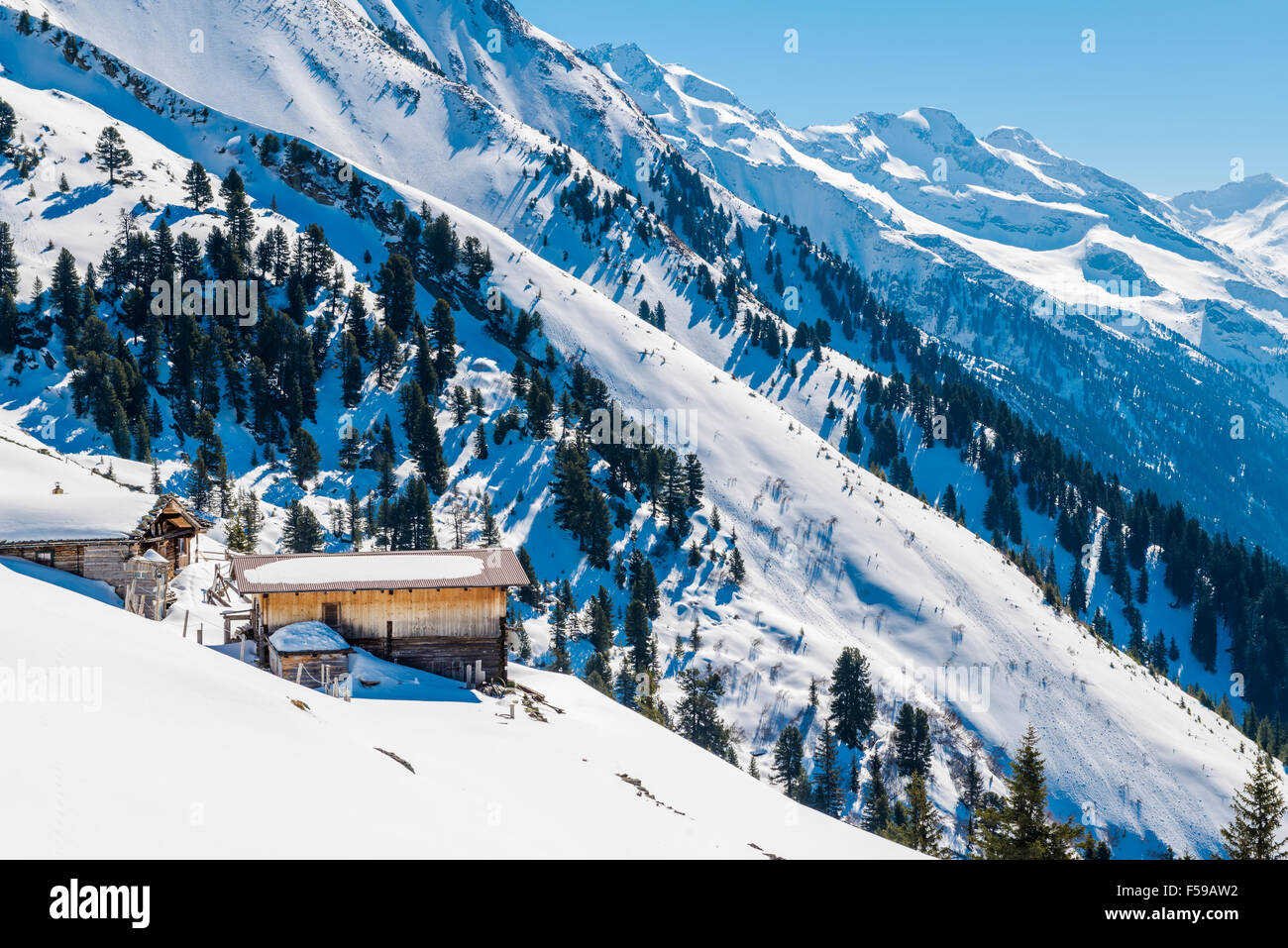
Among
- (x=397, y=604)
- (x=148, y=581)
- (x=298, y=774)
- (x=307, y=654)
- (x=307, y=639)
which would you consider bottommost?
(x=307, y=654)

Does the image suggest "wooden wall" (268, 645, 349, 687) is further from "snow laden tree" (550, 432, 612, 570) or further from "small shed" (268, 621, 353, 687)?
"snow laden tree" (550, 432, 612, 570)

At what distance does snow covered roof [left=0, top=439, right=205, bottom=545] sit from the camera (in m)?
33.9

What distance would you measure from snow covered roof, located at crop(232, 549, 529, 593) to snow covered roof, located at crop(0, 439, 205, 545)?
15.6 feet

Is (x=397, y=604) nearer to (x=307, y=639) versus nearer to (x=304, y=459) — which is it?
(x=307, y=639)

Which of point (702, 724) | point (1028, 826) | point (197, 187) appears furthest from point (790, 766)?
point (197, 187)

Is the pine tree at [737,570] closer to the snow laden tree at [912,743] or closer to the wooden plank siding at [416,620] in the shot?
the snow laden tree at [912,743]

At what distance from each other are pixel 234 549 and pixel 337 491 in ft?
108

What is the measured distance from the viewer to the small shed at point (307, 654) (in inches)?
1280

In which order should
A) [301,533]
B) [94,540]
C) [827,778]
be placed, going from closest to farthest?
[94,540], [827,778], [301,533]

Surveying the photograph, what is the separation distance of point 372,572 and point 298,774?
68.6 feet

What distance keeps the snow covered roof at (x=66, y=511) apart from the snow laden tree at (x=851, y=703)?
5028 centimetres

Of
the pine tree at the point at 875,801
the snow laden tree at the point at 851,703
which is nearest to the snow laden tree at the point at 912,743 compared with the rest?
the pine tree at the point at 875,801

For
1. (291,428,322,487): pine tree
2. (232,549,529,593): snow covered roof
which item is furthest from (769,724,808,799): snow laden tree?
(291,428,322,487): pine tree

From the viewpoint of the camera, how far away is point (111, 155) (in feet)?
370
